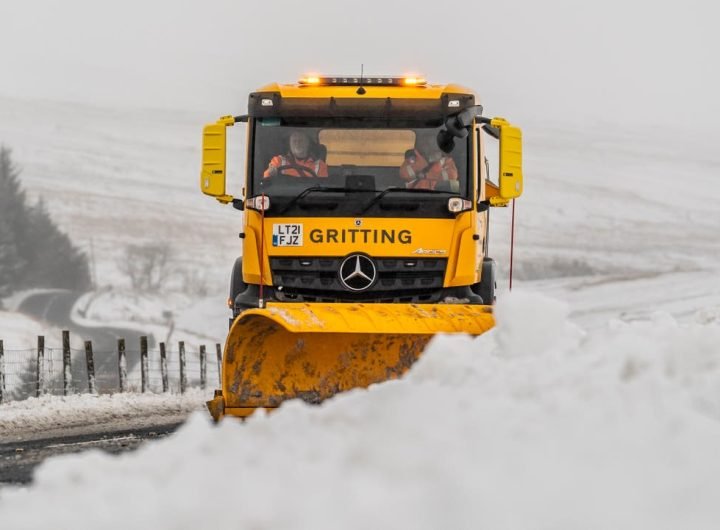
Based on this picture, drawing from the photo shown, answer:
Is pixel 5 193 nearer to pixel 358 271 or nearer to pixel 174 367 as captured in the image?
pixel 174 367

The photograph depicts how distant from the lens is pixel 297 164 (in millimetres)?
10117

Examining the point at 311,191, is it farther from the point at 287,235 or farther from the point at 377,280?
the point at 377,280

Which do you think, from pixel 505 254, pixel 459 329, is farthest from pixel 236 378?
pixel 505 254

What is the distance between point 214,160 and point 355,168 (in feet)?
3.56

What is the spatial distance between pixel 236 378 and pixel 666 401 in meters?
4.17

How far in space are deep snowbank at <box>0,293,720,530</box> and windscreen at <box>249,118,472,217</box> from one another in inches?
183

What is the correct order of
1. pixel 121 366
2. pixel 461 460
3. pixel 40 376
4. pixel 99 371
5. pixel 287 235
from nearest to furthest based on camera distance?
pixel 461 460 → pixel 287 235 → pixel 40 376 → pixel 121 366 → pixel 99 371

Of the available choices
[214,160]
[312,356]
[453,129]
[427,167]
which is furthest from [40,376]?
[312,356]

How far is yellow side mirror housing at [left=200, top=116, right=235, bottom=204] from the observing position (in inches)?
394

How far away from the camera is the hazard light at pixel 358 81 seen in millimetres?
10617

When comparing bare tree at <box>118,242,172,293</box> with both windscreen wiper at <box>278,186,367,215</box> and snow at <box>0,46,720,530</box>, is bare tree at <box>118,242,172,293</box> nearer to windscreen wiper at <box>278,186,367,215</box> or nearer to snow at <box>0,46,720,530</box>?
windscreen wiper at <box>278,186,367,215</box>

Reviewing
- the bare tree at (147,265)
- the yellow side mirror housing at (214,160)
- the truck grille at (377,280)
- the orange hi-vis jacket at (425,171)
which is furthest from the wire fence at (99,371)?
the bare tree at (147,265)

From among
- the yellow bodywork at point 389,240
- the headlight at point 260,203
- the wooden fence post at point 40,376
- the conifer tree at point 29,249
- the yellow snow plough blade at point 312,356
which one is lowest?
the conifer tree at point 29,249

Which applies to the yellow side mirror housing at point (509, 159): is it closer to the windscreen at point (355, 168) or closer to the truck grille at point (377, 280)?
the windscreen at point (355, 168)
